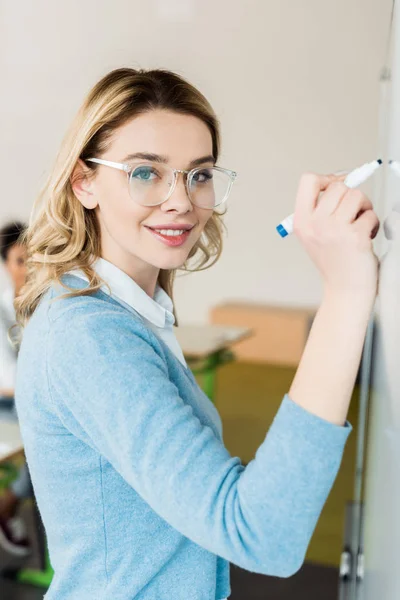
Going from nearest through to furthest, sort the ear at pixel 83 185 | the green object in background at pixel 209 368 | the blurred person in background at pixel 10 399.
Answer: the ear at pixel 83 185
the blurred person in background at pixel 10 399
the green object in background at pixel 209 368

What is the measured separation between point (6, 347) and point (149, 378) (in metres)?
2.47

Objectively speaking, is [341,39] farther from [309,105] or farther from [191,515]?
[191,515]

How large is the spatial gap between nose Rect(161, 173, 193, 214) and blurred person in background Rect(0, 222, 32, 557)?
5.70ft

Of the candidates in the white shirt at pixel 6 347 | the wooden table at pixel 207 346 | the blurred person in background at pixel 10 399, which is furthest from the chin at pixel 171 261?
the wooden table at pixel 207 346

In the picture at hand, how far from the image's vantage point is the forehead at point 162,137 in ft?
2.82

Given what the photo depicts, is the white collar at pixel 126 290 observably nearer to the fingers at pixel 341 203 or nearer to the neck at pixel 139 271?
the neck at pixel 139 271

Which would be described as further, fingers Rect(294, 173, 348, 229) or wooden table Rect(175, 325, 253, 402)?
wooden table Rect(175, 325, 253, 402)

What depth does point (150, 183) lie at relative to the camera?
86cm

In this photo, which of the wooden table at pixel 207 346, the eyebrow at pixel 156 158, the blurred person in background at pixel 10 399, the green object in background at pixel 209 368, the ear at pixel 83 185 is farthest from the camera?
the green object in background at pixel 209 368

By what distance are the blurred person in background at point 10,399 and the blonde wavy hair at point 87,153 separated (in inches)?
59.8

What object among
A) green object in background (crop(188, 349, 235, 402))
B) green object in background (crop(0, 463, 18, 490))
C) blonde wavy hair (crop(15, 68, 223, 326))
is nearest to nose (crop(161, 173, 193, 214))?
blonde wavy hair (crop(15, 68, 223, 326))

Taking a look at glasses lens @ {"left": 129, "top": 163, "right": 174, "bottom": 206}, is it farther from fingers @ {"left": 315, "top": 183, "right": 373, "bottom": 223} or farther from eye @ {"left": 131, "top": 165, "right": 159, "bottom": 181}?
fingers @ {"left": 315, "top": 183, "right": 373, "bottom": 223}

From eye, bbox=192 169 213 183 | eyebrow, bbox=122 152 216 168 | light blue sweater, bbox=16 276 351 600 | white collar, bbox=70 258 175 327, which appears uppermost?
eyebrow, bbox=122 152 216 168

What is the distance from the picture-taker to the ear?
37.7 inches
